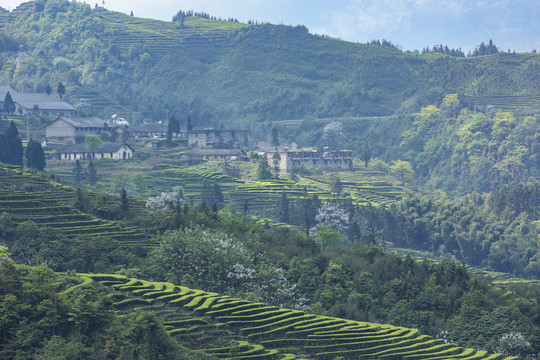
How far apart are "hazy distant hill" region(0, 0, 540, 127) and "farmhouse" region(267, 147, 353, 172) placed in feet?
112

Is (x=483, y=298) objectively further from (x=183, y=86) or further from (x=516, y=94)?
(x=183, y=86)

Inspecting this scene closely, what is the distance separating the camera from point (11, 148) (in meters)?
94.3

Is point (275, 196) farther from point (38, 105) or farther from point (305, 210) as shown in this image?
point (38, 105)

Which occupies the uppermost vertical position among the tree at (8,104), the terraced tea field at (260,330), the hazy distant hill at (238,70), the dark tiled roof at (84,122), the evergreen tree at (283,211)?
the hazy distant hill at (238,70)

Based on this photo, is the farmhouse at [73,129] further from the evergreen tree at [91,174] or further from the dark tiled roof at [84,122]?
the evergreen tree at [91,174]

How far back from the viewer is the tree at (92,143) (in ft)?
371

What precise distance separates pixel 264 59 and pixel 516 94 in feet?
179

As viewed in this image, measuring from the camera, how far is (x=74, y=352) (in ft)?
134

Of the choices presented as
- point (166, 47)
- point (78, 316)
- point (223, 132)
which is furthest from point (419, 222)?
point (166, 47)

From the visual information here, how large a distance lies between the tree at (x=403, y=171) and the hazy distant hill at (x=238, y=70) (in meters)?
26.1

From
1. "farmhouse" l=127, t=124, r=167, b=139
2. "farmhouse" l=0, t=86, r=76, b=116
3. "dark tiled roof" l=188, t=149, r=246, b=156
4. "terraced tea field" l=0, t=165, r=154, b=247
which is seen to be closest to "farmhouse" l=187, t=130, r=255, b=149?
"dark tiled roof" l=188, t=149, r=246, b=156

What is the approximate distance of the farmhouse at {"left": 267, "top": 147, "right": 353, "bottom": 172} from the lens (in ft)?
413

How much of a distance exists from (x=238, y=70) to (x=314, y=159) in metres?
60.3

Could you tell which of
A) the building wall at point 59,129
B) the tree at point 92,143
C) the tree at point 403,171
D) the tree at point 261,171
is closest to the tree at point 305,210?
the tree at point 261,171
